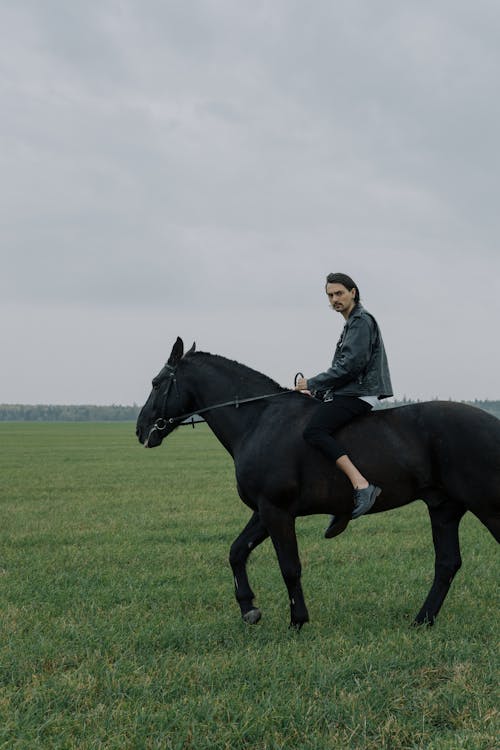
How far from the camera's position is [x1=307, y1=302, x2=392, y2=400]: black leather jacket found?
22.4 ft

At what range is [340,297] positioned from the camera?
7078mm

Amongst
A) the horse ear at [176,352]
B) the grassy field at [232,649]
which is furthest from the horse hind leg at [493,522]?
the horse ear at [176,352]

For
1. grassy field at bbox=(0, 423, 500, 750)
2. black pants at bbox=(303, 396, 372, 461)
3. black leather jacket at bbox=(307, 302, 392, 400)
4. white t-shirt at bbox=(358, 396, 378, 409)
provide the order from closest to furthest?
grassy field at bbox=(0, 423, 500, 750) < black pants at bbox=(303, 396, 372, 461) < black leather jacket at bbox=(307, 302, 392, 400) < white t-shirt at bbox=(358, 396, 378, 409)

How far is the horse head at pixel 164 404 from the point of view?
25.2 ft

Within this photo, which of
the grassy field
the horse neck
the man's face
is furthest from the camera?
the horse neck

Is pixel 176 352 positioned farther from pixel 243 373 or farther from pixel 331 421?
pixel 331 421

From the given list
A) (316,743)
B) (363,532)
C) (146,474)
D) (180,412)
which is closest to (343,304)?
(180,412)

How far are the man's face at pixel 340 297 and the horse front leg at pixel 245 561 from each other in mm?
2360

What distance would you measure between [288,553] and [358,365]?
6.51ft

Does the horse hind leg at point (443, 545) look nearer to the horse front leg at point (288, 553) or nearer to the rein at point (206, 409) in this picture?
the horse front leg at point (288, 553)

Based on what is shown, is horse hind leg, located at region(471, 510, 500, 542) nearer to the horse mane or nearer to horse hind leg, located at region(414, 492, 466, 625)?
horse hind leg, located at region(414, 492, 466, 625)

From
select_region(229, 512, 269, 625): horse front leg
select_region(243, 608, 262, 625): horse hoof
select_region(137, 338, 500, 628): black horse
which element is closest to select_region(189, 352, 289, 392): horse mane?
select_region(137, 338, 500, 628): black horse

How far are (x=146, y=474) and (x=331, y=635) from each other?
68.9 feet

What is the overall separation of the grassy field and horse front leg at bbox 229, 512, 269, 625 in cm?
23
